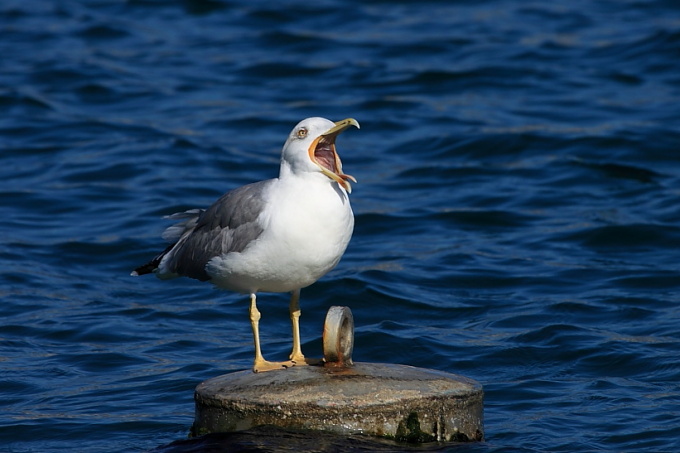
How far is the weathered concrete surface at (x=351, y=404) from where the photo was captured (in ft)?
19.1

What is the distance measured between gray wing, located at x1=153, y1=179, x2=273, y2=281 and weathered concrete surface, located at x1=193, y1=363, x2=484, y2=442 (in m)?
0.78

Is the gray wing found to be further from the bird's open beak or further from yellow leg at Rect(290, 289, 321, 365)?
yellow leg at Rect(290, 289, 321, 365)

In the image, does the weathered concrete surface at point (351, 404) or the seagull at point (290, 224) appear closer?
the weathered concrete surface at point (351, 404)

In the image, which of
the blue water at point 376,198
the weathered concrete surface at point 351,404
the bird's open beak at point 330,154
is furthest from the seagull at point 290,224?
the blue water at point 376,198

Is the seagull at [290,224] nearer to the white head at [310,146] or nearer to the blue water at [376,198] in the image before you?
the white head at [310,146]

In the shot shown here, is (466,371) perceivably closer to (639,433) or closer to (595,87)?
(639,433)

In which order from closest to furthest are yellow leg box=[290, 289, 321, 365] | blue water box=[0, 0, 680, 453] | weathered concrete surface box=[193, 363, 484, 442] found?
weathered concrete surface box=[193, 363, 484, 442] < yellow leg box=[290, 289, 321, 365] < blue water box=[0, 0, 680, 453]

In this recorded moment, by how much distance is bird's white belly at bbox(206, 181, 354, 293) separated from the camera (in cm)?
608

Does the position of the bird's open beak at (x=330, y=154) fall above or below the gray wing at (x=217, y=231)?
above

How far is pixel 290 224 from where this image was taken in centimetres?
610

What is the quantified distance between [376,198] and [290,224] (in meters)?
7.53

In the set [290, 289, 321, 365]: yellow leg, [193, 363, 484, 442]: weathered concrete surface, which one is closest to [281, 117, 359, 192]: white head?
[290, 289, 321, 365]: yellow leg

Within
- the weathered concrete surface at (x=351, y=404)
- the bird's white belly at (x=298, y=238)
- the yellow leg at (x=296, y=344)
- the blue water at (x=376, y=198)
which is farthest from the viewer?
the blue water at (x=376, y=198)

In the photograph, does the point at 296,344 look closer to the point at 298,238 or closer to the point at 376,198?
the point at 298,238
